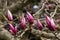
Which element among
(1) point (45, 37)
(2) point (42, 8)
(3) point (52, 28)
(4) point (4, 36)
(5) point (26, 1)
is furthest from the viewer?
(5) point (26, 1)

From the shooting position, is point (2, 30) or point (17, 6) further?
point (17, 6)

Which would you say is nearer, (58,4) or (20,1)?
(58,4)

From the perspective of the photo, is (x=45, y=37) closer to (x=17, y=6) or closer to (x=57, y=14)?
(x=57, y=14)

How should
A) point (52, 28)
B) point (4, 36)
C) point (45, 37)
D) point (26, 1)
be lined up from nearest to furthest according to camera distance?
point (52, 28) < point (45, 37) < point (4, 36) < point (26, 1)

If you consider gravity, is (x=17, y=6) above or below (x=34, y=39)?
above

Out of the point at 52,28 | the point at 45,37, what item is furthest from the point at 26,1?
the point at 52,28

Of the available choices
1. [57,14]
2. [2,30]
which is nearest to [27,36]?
[2,30]

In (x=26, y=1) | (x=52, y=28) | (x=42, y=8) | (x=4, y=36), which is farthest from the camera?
(x=26, y=1)

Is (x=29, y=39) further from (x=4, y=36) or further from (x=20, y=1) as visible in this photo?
(x=20, y=1)

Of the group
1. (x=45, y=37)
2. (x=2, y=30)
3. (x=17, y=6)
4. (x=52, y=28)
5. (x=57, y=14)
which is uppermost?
(x=17, y=6)
